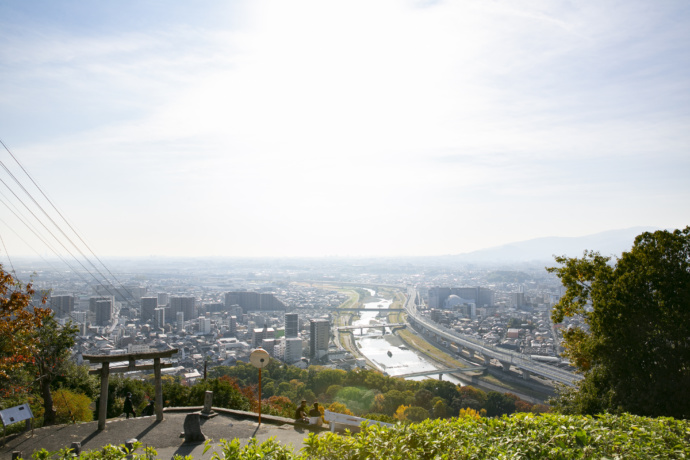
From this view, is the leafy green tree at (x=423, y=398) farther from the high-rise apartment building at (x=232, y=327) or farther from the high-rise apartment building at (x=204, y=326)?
the high-rise apartment building at (x=204, y=326)

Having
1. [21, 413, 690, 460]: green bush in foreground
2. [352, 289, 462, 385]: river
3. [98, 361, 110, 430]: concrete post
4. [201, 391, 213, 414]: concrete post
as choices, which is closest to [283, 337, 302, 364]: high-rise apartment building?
[352, 289, 462, 385]: river

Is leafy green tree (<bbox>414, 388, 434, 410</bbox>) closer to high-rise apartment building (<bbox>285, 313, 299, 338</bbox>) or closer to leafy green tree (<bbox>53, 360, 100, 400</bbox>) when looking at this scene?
leafy green tree (<bbox>53, 360, 100, 400</bbox>)

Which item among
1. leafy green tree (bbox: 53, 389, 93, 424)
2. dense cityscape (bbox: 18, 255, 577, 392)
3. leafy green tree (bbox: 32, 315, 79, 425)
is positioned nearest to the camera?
leafy green tree (bbox: 53, 389, 93, 424)

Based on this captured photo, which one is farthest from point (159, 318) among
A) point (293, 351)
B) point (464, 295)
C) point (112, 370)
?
point (464, 295)

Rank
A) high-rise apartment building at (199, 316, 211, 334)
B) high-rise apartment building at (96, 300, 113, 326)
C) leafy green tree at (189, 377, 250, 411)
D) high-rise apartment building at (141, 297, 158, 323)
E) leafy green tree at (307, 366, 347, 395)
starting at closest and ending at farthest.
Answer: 1. leafy green tree at (189, 377, 250, 411)
2. leafy green tree at (307, 366, 347, 395)
3. high-rise apartment building at (96, 300, 113, 326)
4. high-rise apartment building at (199, 316, 211, 334)
5. high-rise apartment building at (141, 297, 158, 323)

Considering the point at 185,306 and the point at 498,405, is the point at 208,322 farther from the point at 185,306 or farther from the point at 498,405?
the point at 498,405

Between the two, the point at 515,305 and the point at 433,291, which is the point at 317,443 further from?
the point at 433,291
